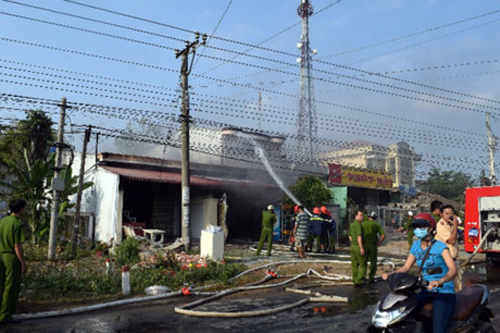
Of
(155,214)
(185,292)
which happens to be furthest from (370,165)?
(185,292)

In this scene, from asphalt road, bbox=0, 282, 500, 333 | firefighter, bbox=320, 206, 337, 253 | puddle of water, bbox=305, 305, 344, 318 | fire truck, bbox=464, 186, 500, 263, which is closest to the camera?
asphalt road, bbox=0, 282, 500, 333

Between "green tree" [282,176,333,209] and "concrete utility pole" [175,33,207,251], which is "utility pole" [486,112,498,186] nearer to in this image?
"green tree" [282,176,333,209]

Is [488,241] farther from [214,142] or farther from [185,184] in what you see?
[214,142]

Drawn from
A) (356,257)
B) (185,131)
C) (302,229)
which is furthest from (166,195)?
(356,257)

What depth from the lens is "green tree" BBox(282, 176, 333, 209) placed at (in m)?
23.5

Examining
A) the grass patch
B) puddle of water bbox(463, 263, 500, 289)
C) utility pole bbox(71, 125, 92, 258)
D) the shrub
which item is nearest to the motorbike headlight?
the grass patch

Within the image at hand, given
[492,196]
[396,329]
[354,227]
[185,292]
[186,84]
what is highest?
[186,84]

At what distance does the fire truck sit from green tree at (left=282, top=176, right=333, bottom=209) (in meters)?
9.63

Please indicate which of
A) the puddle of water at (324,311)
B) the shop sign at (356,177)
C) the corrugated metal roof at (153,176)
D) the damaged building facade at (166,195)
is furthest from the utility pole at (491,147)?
the puddle of water at (324,311)

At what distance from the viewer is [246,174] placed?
2570 cm

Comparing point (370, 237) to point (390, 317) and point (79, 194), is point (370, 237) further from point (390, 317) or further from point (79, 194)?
point (79, 194)

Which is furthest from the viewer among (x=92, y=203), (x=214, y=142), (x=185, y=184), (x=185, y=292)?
(x=214, y=142)

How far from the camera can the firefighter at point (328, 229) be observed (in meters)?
16.7

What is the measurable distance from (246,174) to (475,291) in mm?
21233
